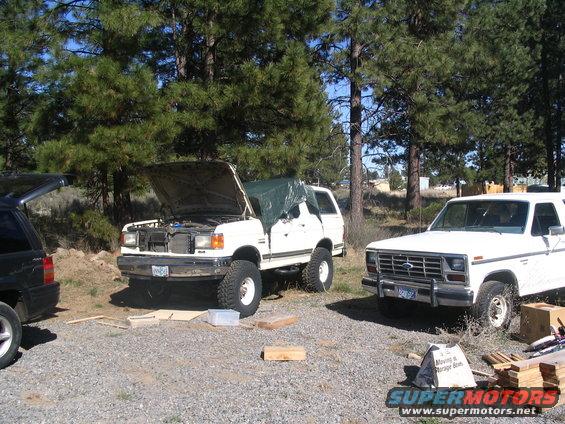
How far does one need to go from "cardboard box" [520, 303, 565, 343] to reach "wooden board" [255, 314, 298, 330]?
9.90ft

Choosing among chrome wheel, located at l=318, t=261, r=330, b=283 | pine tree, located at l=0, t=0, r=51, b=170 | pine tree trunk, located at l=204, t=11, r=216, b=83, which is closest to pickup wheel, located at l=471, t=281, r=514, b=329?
chrome wheel, located at l=318, t=261, r=330, b=283

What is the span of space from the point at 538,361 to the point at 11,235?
565 cm

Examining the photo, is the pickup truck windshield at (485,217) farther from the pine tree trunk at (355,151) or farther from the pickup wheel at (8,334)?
the pine tree trunk at (355,151)

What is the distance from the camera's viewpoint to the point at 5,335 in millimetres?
6375

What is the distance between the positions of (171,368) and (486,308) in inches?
152

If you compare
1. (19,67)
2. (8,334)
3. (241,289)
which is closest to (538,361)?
(241,289)

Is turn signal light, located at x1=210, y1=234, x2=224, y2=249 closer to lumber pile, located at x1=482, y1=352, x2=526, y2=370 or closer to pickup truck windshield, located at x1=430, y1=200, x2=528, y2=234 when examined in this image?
pickup truck windshield, located at x1=430, y1=200, x2=528, y2=234

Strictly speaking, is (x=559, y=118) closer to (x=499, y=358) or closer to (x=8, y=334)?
(x=499, y=358)

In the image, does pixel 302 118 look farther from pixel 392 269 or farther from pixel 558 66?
pixel 558 66

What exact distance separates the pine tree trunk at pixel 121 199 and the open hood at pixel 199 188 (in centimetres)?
335

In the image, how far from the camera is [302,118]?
13.2m

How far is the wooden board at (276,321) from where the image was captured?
8219mm

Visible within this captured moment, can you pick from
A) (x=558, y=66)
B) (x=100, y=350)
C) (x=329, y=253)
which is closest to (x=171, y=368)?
(x=100, y=350)

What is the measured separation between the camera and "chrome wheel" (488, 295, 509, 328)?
7676mm
